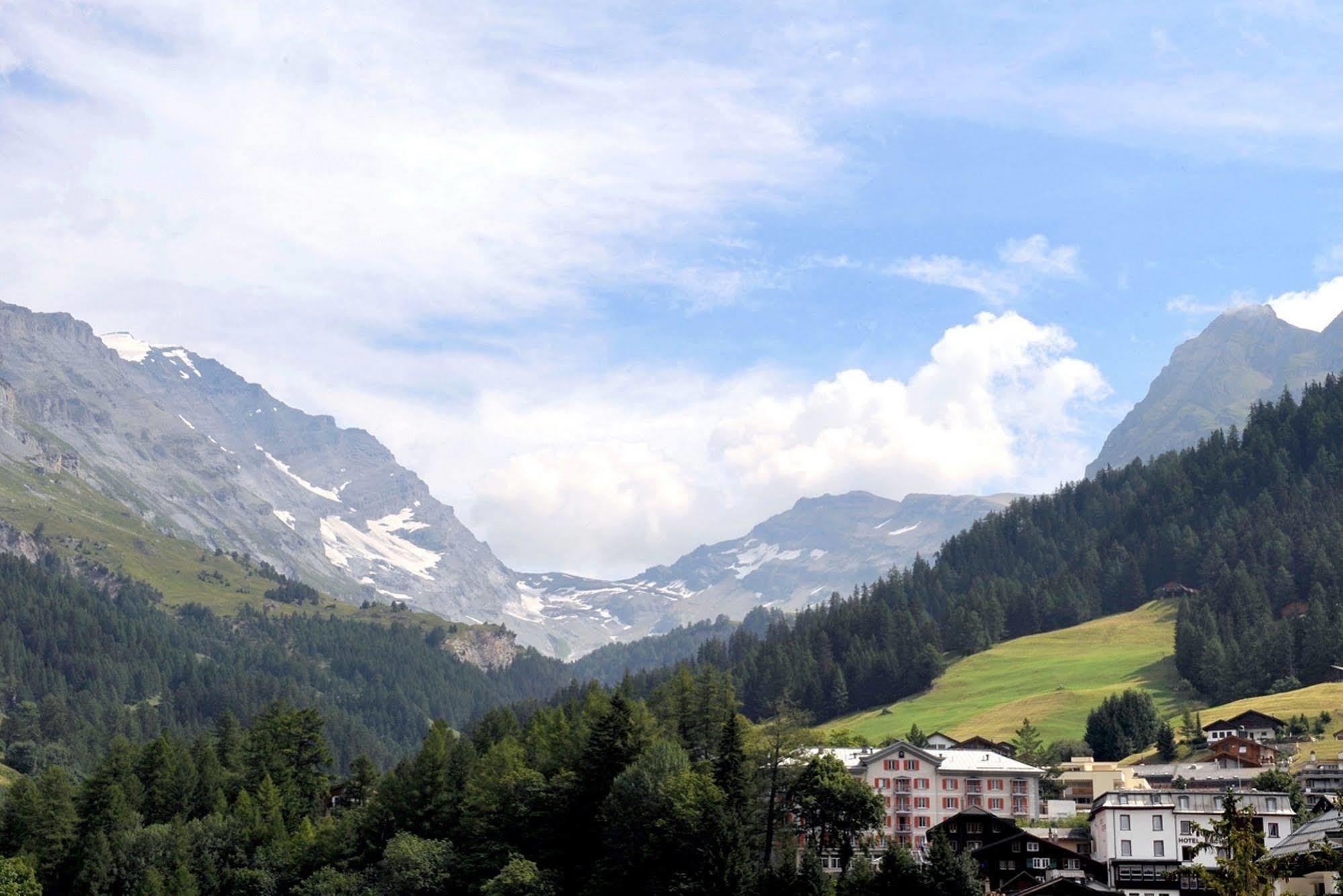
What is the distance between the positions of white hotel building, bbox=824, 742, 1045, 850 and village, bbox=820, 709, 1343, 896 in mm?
117

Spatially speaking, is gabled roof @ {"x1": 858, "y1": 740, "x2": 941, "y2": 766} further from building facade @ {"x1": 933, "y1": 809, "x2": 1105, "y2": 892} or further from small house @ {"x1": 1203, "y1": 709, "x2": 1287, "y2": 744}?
small house @ {"x1": 1203, "y1": 709, "x2": 1287, "y2": 744}

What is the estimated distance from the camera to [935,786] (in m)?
128

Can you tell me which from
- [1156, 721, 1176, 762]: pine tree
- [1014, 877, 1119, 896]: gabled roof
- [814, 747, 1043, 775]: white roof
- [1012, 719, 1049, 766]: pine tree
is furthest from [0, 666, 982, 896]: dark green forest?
[1156, 721, 1176, 762]: pine tree

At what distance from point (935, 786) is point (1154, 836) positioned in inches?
944

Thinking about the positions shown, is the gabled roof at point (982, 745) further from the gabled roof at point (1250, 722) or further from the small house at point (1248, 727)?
the gabled roof at point (1250, 722)

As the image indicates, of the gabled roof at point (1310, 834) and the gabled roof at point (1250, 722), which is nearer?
the gabled roof at point (1310, 834)

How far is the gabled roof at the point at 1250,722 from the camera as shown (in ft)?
521

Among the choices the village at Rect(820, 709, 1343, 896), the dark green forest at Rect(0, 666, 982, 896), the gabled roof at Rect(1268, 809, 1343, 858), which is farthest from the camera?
the village at Rect(820, 709, 1343, 896)

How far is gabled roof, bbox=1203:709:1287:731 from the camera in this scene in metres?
159

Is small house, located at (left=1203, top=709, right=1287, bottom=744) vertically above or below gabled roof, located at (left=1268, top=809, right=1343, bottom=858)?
above

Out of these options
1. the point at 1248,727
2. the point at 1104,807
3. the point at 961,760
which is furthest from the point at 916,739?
the point at 1104,807

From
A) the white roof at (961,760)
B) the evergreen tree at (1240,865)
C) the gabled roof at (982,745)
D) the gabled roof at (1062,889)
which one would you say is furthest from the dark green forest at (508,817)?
the evergreen tree at (1240,865)

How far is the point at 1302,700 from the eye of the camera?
567ft

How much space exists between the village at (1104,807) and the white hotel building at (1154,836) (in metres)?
0.10
